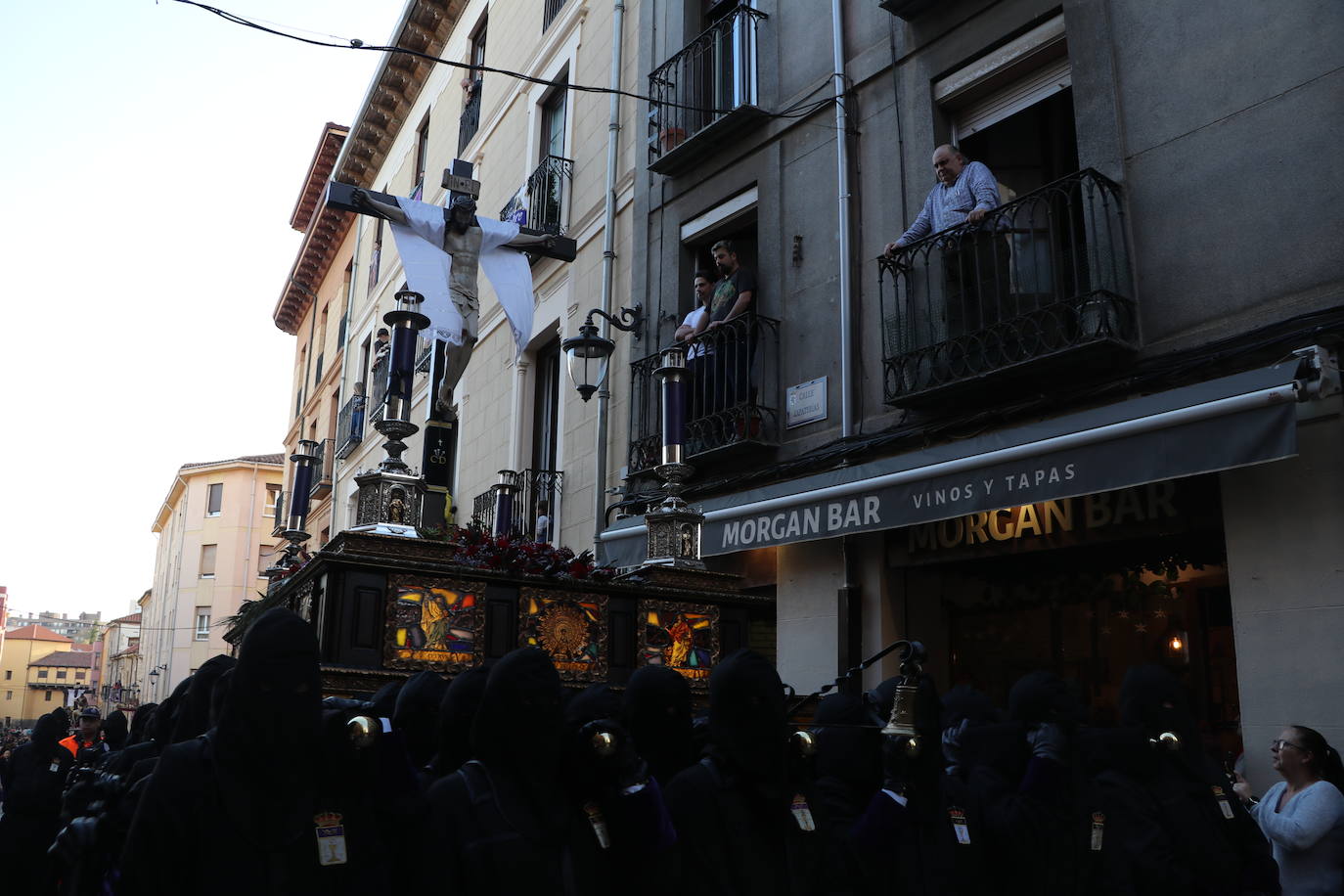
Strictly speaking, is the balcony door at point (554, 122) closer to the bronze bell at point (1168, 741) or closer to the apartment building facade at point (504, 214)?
the apartment building facade at point (504, 214)

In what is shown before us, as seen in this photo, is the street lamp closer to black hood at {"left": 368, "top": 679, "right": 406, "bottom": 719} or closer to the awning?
the awning

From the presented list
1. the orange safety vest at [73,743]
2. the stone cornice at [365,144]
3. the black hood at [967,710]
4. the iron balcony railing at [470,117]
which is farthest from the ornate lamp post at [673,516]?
the stone cornice at [365,144]

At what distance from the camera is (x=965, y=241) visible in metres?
7.95

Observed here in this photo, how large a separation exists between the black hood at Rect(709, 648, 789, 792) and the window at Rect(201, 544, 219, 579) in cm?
4711

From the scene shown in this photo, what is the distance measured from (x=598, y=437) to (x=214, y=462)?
4008 centimetres

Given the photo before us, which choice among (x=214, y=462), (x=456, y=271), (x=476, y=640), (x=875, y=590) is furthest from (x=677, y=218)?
(x=214, y=462)

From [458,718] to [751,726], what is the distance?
35.4 inches

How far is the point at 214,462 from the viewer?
47.5 metres

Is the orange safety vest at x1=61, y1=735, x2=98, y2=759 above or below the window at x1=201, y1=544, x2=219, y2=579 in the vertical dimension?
below

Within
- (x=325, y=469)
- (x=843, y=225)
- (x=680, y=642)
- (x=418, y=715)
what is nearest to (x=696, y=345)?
(x=843, y=225)

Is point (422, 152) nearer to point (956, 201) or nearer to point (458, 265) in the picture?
point (458, 265)

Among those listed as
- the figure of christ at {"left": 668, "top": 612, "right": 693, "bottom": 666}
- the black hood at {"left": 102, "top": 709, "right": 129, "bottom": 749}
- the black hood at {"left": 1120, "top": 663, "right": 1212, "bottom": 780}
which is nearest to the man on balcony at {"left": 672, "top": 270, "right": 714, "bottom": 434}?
the figure of christ at {"left": 668, "top": 612, "right": 693, "bottom": 666}

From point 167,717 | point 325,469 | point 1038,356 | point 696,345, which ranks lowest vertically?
point 167,717

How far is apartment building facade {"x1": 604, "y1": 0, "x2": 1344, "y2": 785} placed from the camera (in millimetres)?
6105
